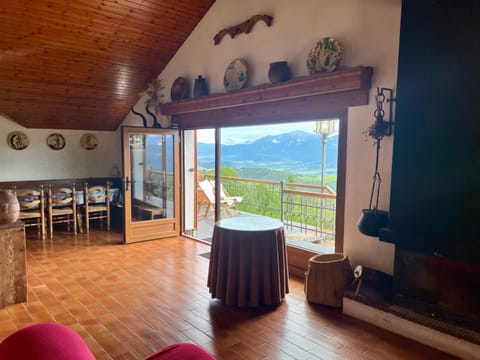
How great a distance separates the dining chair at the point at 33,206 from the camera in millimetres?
5473

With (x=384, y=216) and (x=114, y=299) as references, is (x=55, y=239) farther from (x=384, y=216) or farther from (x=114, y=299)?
(x=384, y=216)

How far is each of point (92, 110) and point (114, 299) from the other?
13.6 ft

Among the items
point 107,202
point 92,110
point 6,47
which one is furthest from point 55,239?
point 6,47

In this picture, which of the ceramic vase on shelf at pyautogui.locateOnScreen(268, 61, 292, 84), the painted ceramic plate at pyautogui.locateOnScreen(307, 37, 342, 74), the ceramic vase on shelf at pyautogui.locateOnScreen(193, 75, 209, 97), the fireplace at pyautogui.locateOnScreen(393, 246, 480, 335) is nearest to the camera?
the fireplace at pyautogui.locateOnScreen(393, 246, 480, 335)

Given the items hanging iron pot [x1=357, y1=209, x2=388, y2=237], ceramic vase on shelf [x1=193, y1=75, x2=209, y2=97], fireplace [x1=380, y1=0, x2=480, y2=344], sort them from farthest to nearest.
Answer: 1. ceramic vase on shelf [x1=193, y1=75, x2=209, y2=97]
2. hanging iron pot [x1=357, y1=209, x2=388, y2=237]
3. fireplace [x1=380, y1=0, x2=480, y2=344]

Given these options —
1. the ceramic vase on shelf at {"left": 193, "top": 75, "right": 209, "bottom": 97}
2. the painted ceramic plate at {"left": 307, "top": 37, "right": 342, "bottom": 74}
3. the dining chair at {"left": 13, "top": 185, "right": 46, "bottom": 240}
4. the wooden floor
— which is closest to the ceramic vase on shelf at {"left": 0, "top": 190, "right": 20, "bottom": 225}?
the wooden floor

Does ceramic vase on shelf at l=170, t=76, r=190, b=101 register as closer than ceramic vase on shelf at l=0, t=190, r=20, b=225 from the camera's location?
No

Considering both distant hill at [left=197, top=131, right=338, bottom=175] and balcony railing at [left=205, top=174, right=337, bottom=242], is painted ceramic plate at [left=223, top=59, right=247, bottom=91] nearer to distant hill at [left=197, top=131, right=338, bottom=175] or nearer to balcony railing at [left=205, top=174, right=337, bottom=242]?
distant hill at [left=197, top=131, right=338, bottom=175]

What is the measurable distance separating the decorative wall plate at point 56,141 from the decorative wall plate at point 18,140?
1.18ft

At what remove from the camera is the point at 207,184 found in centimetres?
751

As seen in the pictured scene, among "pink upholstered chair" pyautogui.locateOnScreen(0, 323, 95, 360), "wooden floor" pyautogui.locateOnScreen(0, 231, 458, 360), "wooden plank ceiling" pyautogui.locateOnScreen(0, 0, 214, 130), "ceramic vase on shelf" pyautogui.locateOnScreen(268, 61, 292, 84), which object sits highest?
"wooden plank ceiling" pyautogui.locateOnScreen(0, 0, 214, 130)

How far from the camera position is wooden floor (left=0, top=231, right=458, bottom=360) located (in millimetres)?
2465

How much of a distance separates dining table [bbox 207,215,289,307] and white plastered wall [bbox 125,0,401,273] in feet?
2.68

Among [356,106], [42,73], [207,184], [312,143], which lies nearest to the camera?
[356,106]
